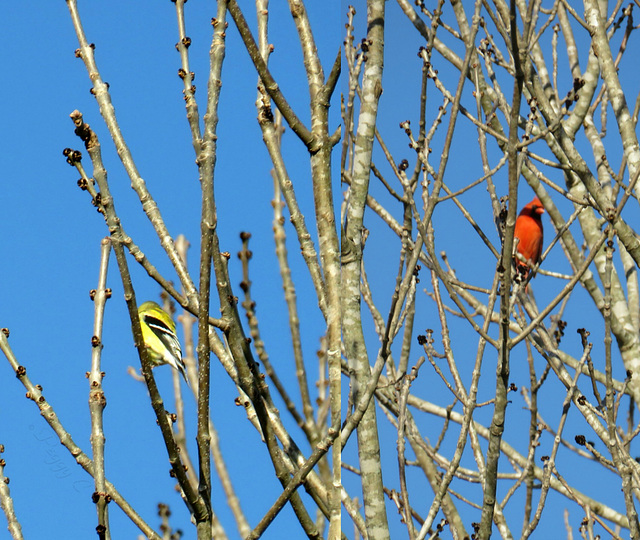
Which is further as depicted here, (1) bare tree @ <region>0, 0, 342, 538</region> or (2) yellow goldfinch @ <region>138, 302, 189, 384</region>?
(2) yellow goldfinch @ <region>138, 302, 189, 384</region>

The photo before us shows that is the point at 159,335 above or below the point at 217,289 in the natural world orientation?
above

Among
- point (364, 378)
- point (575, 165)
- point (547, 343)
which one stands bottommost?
point (364, 378)

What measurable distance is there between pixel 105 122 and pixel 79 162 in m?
0.32

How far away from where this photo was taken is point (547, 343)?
2344 mm

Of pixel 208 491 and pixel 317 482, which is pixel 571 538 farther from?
pixel 208 491

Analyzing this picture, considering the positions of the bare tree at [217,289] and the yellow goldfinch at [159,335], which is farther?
the yellow goldfinch at [159,335]

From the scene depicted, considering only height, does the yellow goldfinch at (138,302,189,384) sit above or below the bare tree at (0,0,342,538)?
above

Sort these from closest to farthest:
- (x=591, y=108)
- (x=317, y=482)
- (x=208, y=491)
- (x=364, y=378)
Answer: (x=208, y=491) → (x=317, y=482) → (x=364, y=378) → (x=591, y=108)

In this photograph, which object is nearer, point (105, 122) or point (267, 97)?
point (105, 122)

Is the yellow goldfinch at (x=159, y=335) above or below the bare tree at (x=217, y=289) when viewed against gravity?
above

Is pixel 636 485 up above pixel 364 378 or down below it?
above

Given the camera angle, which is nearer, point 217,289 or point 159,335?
point 217,289

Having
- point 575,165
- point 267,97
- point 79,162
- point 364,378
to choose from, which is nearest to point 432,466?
point 575,165

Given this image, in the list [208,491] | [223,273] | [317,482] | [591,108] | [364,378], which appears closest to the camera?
[208,491]
